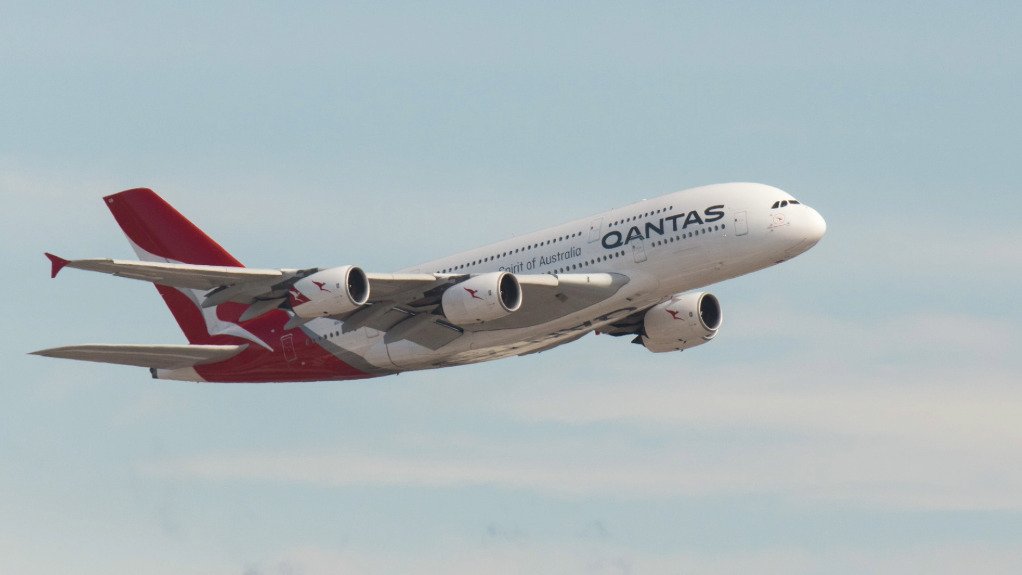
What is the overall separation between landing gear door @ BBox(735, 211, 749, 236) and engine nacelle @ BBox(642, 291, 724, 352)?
24.1 feet

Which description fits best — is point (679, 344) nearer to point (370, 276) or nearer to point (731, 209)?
point (731, 209)

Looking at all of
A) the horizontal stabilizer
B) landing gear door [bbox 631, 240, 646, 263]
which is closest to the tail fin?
the horizontal stabilizer

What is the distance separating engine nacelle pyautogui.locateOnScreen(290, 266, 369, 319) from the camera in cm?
4981

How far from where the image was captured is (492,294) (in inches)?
2015

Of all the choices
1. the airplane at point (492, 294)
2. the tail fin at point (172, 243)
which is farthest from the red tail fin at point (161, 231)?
the airplane at point (492, 294)

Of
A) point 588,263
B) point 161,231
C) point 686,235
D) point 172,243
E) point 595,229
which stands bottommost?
point 588,263

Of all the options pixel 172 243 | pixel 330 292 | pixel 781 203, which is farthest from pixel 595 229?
pixel 172 243

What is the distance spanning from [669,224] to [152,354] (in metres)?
19.4

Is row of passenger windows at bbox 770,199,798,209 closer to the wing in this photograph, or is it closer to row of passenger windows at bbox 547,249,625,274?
row of passenger windows at bbox 547,249,625,274

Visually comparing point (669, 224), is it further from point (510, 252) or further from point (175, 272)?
point (175, 272)

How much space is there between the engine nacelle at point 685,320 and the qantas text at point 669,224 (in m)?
6.82

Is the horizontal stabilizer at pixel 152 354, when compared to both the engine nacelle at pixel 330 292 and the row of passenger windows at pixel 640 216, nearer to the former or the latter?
the engine nacelle at pixel 330 292

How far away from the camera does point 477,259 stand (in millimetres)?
56594

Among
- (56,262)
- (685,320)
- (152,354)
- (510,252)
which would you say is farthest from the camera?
(685,320)
